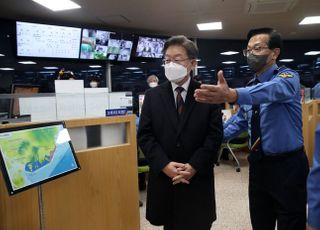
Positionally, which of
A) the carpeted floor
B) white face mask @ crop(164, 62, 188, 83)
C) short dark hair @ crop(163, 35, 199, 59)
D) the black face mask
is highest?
short dark hair @ crop(163, 35, 199, 59)

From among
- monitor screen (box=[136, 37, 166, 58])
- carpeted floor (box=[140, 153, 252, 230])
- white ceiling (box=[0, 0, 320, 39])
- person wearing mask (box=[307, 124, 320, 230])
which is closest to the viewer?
person wearing mask (box=[307, 124, 320, 230])

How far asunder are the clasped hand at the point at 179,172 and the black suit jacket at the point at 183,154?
1.0 inches

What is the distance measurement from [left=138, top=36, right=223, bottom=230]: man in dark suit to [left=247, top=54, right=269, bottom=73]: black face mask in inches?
13.0

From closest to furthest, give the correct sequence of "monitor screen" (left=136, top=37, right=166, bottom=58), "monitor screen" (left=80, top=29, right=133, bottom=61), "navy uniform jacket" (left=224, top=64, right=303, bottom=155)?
"navy uniform jacket" (left=224, top=64, right=303, bottom=155) < "monitor screen" (left=80, top=29, right=133, bottom=61) < "monitor screen" (left=136, top=37, right=166, bottom=58)

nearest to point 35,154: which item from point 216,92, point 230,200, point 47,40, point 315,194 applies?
point 216,92

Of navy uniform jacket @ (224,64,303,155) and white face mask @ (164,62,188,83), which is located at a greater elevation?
white face mask @ (164,62,188,83)

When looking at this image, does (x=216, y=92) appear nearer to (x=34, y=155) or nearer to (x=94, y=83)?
(x=34, y=155)

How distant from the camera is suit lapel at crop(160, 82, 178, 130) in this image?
1.55 m

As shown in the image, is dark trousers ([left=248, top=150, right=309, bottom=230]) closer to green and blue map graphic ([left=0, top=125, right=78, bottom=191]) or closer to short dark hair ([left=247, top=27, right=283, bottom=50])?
short dark hair ([left=247, top=27, right=283, bottom=50])

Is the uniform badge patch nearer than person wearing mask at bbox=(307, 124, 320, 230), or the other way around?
person wearing mask at bbox=(307, 124, 320, 230)

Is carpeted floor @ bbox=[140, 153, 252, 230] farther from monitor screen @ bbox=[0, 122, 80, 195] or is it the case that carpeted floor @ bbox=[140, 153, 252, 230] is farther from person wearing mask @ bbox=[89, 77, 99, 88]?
person wearing mask @ bbox=[89, 77, 99, 88]

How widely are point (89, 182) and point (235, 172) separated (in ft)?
10.5

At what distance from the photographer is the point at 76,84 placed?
2.45 metres

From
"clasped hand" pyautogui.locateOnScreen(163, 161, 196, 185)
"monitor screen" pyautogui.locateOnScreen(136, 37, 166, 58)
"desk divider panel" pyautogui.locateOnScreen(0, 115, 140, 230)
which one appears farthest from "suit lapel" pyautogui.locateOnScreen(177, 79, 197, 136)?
"monitor screen" pyautogui.locateOnScreen(136, 37, 166, 58)
